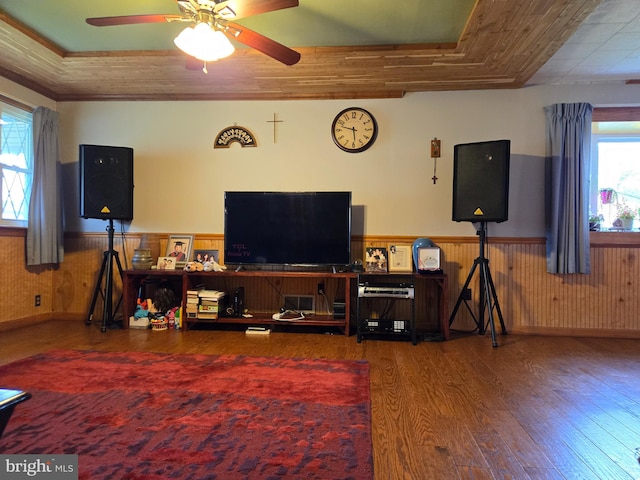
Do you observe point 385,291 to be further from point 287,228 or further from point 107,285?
point 107,285

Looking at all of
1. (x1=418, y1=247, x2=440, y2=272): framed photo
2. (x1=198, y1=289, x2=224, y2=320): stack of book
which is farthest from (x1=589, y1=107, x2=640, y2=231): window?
(x1=198, y1=289, x2=224, y2=320): stack of book

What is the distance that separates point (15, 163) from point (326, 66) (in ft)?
10.1

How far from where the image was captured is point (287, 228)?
3414mm

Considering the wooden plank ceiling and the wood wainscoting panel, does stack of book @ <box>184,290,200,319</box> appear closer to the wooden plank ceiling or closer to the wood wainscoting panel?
the wood wainscoting panel

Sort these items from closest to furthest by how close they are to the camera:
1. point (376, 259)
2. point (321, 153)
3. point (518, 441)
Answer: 1. point (518, 441)
2. point (376, 259)
3. point (321, 153)

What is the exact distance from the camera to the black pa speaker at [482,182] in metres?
2.94

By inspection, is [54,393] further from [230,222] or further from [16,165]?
[16,165]

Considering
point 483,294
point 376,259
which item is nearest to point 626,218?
point 483,294

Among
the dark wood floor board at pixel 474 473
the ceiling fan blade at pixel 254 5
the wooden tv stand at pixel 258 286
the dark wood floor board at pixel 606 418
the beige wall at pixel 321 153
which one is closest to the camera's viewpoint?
the dark wood floor board at pixel 474 473

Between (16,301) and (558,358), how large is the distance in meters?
4.68

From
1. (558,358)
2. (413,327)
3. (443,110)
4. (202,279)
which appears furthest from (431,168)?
(202,279)

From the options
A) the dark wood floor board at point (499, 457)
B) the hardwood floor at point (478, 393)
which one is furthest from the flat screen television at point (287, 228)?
the dark wood floor board at point (499, 457)

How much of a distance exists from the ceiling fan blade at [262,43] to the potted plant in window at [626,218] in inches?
131

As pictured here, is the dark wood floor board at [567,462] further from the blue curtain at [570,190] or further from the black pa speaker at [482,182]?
the blue curtain at [570,190]
